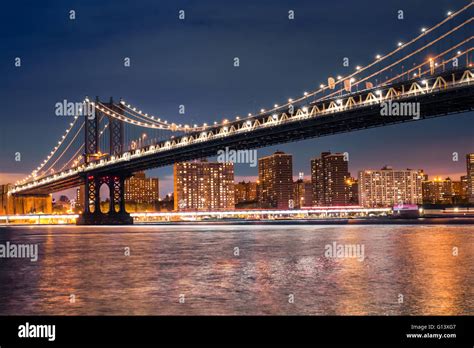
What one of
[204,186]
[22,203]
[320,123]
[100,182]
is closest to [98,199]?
[100,182]

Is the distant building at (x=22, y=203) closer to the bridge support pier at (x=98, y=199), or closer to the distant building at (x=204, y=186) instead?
the bridge support pier at (x=98, y=199)

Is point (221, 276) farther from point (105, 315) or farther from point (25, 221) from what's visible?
point (25, 221)

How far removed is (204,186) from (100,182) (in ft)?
310

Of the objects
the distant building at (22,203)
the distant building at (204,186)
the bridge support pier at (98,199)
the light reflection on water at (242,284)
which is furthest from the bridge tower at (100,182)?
the distant building at (204,186)

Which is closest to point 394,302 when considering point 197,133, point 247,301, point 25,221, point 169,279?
point 247,301

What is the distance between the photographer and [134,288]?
16406mm

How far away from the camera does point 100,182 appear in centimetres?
8906

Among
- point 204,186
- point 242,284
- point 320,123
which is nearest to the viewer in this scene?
point 242,284

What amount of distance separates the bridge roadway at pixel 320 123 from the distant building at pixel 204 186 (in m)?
92.7

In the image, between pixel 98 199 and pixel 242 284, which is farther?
pixel 98 199

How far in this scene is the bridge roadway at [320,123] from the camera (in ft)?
158

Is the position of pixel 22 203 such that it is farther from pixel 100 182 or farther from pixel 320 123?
pixel 320 123

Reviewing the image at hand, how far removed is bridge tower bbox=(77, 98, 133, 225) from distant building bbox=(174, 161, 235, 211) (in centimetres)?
8172
